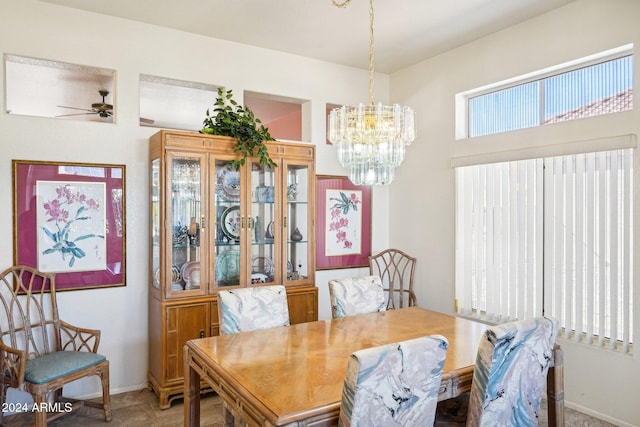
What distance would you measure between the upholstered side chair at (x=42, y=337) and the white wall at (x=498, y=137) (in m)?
3.05

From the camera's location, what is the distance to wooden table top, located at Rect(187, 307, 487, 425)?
67.2 inches

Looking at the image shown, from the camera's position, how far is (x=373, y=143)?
252 centimetres

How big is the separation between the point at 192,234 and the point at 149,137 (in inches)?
35.3

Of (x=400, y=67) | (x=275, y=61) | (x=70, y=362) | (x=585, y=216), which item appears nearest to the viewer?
(x=70, y=362)

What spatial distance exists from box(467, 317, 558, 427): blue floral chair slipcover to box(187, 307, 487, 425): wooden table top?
167 millimetres

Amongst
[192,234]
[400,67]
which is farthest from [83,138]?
[400,67]

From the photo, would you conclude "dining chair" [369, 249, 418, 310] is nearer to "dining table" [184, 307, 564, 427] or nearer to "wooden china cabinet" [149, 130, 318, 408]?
"wooden china cabinet" [149, 130, 318, 408]

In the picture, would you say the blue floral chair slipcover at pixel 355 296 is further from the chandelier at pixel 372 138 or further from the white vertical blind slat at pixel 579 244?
the white vertical blind slat at pixel 579 244

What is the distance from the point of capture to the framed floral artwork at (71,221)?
3.17m

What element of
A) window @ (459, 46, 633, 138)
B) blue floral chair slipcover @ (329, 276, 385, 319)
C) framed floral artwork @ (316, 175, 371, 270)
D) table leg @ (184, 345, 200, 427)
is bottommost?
table leg @ (184, 345, 200, 427)

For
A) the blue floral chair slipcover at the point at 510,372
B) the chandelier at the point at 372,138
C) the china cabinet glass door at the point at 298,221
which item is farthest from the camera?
the china cabinet glass door at the point at 298,221

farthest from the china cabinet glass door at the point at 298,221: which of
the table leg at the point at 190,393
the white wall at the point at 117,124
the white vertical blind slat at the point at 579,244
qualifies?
the white vertical blind slat at the point at 579,244

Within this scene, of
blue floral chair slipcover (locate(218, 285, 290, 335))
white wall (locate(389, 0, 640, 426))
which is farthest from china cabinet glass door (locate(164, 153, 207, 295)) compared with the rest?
white wall (locate(389, 0, 640, 426))

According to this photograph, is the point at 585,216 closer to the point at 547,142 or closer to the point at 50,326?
the point at 547,142
